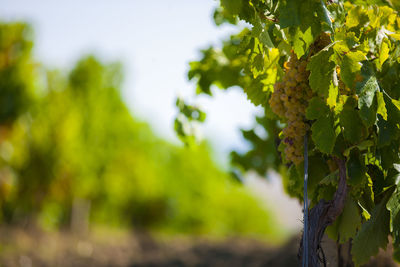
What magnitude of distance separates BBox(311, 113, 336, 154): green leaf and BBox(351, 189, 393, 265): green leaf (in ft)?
1.40

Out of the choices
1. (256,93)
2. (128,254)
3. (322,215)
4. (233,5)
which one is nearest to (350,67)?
(233,5)

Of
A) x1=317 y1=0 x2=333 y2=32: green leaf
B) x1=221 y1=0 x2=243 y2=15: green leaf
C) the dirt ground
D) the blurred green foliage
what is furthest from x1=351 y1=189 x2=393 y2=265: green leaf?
the blurred green foliage

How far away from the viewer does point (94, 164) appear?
15633 millimetres

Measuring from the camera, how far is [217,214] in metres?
19.8

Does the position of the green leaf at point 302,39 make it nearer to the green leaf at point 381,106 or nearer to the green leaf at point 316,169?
the green leaf at point 381,106

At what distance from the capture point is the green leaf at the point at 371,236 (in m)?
2.03

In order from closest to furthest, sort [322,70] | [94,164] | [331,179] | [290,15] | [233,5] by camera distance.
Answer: [290,15] → [233,5] → [322,70] → [331,179] → [94,164]

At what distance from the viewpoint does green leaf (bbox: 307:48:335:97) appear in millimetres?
1885

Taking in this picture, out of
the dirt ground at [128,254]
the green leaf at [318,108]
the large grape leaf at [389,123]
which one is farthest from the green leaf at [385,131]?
the dirt ground at [128,254]

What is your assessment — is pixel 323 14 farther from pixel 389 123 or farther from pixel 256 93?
pixel 256 93

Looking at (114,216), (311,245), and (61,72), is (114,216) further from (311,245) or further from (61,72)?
(311,245)

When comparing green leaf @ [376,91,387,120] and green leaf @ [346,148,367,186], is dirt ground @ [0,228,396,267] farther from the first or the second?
green leaf @ [376,91,387,120]

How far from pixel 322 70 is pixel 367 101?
25 centimetres

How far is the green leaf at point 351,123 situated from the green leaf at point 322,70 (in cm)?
12
